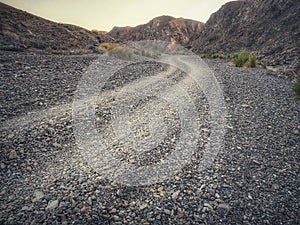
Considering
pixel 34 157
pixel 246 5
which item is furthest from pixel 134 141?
pixel 246 5

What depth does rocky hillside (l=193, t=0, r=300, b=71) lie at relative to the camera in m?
18.4

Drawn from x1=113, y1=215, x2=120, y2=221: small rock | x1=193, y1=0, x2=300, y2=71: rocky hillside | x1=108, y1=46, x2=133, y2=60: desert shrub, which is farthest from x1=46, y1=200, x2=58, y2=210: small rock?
x1=193, y1=0, x2=300, y2=71: rocky hillside

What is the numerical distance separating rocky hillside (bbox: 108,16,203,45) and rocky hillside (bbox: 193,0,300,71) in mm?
19794

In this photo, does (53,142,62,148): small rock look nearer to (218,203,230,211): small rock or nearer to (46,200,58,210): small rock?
(46,200,58,210): small rock

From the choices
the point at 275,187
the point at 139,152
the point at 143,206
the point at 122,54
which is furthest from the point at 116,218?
the point at 122,54

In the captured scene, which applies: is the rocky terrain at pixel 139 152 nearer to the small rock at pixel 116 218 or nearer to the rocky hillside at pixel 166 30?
the small rock at pixel 116 218

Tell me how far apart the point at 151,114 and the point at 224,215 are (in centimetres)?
329

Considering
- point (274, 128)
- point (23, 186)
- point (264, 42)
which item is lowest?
point (23, 186)

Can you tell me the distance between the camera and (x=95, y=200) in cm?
254

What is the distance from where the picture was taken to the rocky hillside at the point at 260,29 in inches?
723

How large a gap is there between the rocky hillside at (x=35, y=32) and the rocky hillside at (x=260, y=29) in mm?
17690

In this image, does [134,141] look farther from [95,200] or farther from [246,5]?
[246,5]

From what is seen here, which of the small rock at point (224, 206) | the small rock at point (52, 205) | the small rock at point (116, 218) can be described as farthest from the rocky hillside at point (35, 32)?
the small rock at point (224, 206)

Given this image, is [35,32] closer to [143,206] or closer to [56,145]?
[56,145]
